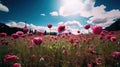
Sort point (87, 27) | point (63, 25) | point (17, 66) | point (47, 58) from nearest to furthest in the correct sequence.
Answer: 1. point (17, 66)
2. point (47, 58)
3. point (63, 25)
4. point (87, 27)

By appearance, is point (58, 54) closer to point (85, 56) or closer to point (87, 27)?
point (85, 56)

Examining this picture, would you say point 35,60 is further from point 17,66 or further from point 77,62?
point 17,66

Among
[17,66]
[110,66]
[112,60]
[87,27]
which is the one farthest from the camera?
[87,27]

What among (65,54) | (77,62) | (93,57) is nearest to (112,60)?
(93,57)

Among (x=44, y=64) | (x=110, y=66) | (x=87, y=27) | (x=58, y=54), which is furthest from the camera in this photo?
(x=87, y=27)

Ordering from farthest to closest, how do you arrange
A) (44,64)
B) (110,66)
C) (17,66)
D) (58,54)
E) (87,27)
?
(87,27) → (58,54) → (44,64) → (110,66) → (17,66)

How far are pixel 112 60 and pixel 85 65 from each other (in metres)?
0.43

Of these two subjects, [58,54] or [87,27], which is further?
[87,27]

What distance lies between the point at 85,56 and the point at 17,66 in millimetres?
1339

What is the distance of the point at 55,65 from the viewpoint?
2268mm

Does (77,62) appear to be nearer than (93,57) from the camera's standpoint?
Yes

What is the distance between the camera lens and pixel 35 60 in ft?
8.02

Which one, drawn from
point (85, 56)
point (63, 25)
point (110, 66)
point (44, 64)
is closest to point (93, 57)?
point (85, 56)

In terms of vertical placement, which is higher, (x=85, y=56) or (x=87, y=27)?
(x=87, y=27)
